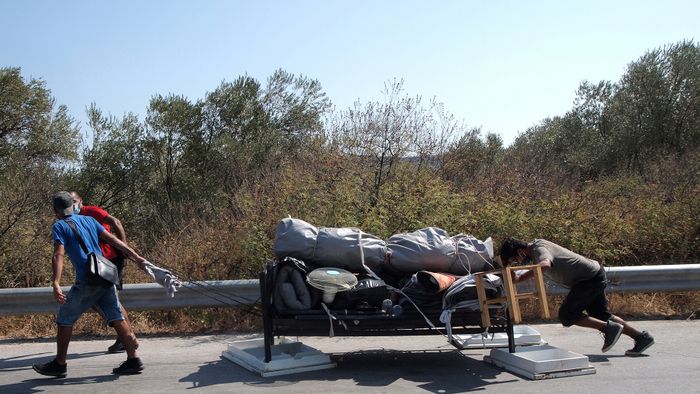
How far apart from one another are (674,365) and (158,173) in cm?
1955

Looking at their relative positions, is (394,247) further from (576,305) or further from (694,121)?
(694,121)

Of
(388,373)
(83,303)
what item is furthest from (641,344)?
(83,303)

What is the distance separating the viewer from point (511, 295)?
5.74 meters

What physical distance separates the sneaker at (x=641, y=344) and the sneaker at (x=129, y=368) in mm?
4885

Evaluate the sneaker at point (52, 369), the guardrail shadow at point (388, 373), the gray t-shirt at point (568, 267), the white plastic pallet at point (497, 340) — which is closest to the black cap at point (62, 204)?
the sneaker at point (52, 369)

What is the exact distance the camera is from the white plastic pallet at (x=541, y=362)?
235 inches

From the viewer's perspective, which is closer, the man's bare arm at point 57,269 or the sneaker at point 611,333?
the man's bare arm at point 57,269

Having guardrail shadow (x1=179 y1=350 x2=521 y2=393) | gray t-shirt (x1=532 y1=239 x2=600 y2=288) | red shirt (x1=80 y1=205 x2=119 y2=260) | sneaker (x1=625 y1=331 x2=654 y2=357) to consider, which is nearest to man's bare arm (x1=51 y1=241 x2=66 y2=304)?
red shirt (x1=80 y1=205 x2=119 y2=260)

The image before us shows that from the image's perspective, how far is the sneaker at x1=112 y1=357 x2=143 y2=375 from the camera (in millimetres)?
6285

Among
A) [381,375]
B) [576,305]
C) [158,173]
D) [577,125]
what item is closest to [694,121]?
→ [577,125]

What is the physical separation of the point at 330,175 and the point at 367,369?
5.94 metres

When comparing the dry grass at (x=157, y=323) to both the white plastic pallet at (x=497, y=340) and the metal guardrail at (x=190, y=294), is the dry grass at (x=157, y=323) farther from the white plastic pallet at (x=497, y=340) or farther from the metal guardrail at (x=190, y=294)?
the white plastic pallet at (x=497, y=340)

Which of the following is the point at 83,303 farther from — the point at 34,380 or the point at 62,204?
the point at 62,204

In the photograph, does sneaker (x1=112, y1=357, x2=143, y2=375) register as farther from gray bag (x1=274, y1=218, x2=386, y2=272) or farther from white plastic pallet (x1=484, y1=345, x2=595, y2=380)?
white plastic pallet (x1=484, y1=345, x2=595, y2=380)
